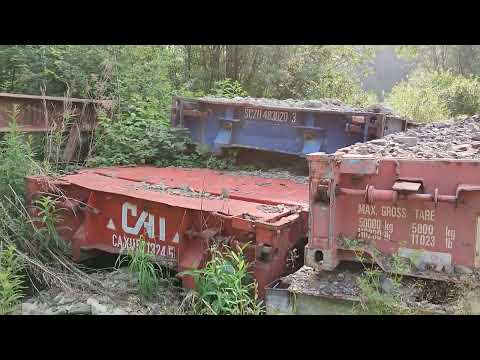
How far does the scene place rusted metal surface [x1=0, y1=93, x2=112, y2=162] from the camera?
6.01 meters

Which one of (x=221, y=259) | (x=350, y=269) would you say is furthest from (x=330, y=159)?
(x=221, y=259)

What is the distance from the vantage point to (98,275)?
478 cm

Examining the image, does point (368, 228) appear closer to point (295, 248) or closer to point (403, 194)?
point (403, 194)

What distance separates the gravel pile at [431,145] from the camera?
3.76 metres

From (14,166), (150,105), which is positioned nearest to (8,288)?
(14,166)

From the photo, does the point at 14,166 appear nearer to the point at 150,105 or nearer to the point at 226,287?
the point at 150,105

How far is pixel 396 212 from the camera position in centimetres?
349

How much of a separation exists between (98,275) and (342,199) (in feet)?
7.77

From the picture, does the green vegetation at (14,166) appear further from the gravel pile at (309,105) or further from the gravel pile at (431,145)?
the gravel pile at (431,145)

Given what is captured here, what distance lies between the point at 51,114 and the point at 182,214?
10.1 ft

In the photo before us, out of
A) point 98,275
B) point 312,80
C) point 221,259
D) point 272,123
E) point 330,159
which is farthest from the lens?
point 312,80

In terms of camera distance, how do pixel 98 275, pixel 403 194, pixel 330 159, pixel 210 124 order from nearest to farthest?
pixel 403 194 → pixel 330 159 → pixel 98 275 → pixel 210 124

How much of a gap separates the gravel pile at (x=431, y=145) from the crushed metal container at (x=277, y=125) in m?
0.71

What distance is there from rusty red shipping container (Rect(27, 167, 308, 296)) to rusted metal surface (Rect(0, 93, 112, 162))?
97cm
